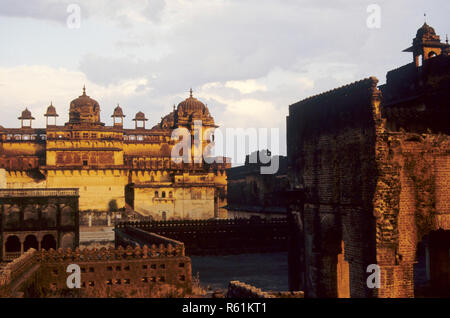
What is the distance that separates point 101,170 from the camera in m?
65.8

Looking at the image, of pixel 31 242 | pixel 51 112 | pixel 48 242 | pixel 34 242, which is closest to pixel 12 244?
pixel 31 242

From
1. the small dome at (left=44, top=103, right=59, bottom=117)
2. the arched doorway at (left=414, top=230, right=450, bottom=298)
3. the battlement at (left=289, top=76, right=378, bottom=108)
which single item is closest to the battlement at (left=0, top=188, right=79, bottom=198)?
the battlement at (left=289, top=76, right=378, bottom=108)

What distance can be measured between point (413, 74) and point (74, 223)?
25065 mm

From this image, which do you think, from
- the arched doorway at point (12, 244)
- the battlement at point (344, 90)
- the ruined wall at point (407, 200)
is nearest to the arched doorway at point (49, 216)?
the arched doorway at point (12, 244)

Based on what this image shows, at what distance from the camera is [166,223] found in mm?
34688

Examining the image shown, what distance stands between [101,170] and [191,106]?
17000mm

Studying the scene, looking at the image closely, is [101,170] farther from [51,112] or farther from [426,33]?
[426,33]

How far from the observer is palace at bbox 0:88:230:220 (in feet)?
213

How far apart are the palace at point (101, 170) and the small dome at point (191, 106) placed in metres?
7.90

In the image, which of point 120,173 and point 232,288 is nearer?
point 232,288

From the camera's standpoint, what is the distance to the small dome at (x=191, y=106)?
74750mm

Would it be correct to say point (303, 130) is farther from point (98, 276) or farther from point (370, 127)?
point (98, 276)

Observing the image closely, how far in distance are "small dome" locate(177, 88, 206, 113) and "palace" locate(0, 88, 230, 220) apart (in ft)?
25.9
